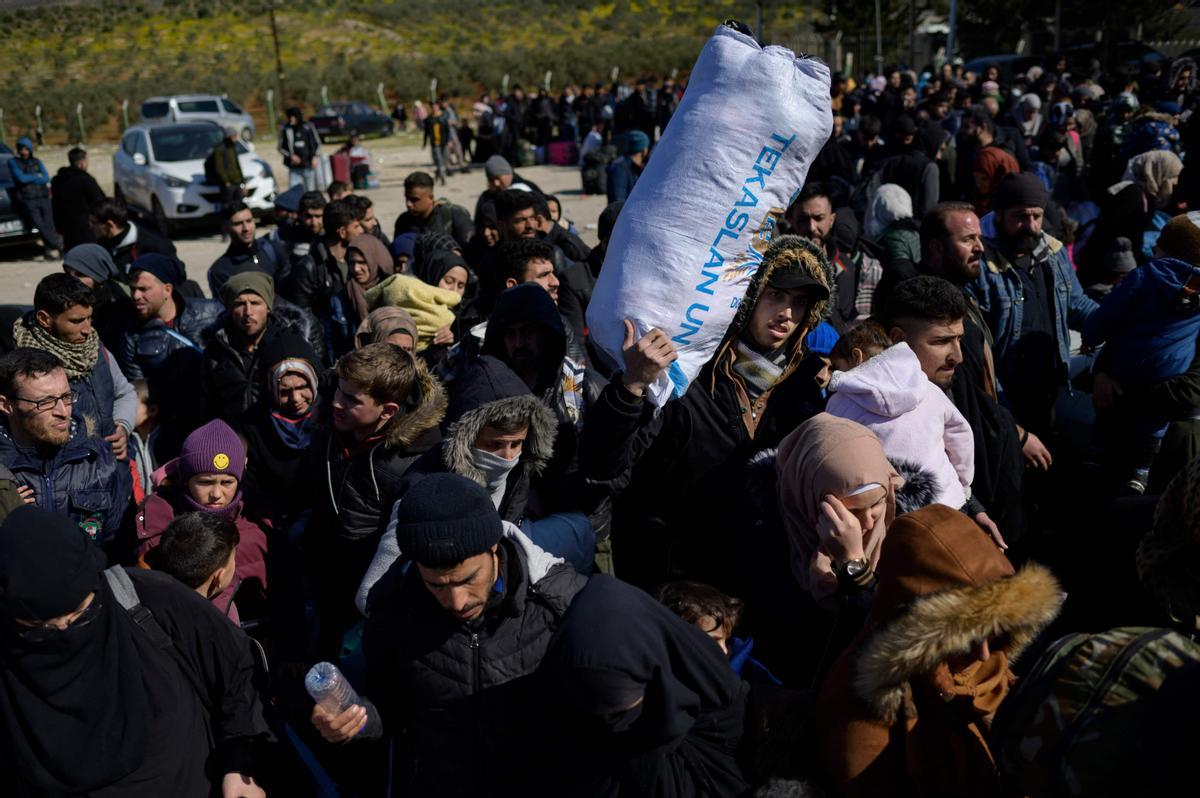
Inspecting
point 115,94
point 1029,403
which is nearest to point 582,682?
point 1029,403

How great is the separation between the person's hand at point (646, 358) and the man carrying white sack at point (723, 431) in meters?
0.26

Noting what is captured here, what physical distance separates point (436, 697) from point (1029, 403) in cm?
358

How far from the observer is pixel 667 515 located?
3.54m

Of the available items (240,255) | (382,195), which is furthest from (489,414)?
(382,195)

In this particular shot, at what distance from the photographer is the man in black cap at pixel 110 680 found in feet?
7.73

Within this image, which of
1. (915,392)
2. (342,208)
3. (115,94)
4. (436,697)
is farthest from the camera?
(115,94)

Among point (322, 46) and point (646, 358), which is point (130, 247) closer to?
point (646, 358)

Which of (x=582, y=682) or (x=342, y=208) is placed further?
(x=342, y=208)

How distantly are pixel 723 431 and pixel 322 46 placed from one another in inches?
2047

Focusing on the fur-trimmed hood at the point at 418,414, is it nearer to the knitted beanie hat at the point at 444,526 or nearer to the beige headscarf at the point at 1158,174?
the knitted beanie hat at the point at 444,526

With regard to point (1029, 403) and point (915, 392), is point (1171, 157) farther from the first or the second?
point (915, 392)

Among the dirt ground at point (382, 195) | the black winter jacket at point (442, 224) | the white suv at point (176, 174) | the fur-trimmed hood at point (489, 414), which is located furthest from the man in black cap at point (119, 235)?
the white suv at point (176, 174)

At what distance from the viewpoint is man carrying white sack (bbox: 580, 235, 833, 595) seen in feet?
11.1

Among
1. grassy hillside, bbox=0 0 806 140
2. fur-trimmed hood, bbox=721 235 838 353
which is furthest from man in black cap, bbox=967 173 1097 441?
grassy hillside, bbox=0 0 806 140
